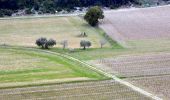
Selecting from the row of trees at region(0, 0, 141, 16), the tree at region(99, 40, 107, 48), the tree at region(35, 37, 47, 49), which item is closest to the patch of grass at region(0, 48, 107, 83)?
the tree at region(35, 37, 47, 49)

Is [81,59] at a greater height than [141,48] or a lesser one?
greater

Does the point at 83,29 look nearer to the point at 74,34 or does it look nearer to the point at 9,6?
the point at 74,34

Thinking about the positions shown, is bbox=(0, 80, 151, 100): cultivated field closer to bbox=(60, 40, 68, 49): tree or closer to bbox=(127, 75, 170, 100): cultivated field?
bbox=(127, 75, 170, 100): cultivated field

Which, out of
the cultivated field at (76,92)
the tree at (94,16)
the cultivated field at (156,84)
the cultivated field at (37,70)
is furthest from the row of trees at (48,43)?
the tree at (94,16)

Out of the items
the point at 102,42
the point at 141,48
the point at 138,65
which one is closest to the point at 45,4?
the point at 102,42

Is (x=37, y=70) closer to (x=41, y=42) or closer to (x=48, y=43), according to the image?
(x=48, y=43)

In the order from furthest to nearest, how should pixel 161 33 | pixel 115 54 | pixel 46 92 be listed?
1. pixel 161 33
2. pixel 115 54
3. pixel 46 92

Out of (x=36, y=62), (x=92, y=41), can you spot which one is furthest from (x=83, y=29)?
(x=36, y=62)
